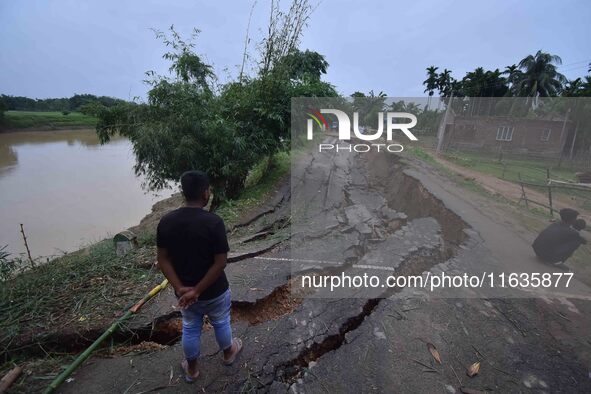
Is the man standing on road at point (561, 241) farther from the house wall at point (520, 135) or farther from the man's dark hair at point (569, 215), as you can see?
the house wall at point (520, 135)

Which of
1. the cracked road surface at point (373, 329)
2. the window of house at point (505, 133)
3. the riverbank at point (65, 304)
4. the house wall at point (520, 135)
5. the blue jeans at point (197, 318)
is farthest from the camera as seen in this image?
the window of house at point (505, 133)

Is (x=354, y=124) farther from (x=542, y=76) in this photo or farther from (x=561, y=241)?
(x=542, y=76)

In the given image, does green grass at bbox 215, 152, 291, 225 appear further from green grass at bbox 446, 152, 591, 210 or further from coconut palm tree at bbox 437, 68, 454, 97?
coconut palm tree at bbox 437, 68, 454, 97

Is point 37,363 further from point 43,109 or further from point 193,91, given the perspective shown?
point 43,109

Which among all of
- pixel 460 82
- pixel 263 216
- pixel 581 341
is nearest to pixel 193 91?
pixel 263 216

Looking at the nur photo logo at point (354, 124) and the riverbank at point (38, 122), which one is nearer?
the nur photo logo at point (354, 124)

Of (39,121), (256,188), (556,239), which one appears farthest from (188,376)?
(39,121)

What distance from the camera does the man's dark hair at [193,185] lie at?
1753mm

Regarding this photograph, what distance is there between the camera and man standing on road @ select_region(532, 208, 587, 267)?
154 inches

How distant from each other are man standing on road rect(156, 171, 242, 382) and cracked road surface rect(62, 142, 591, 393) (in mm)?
611

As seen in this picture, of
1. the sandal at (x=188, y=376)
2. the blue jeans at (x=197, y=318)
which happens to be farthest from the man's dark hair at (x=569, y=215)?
the sandal at (x=188, y=376)

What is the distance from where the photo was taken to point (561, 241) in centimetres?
400

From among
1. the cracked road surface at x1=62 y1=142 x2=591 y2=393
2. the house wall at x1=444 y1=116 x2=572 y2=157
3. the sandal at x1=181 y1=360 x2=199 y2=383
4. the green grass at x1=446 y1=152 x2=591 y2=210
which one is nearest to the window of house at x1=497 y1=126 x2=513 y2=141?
the house wall at x1=444 y1=116 x2=572 y2=157

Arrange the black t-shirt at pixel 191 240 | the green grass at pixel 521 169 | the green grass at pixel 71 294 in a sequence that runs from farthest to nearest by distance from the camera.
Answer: the green grass at pixel 521 169 < the green grass at pixel 71 294 < the black t-shirt at pixel 191 240
